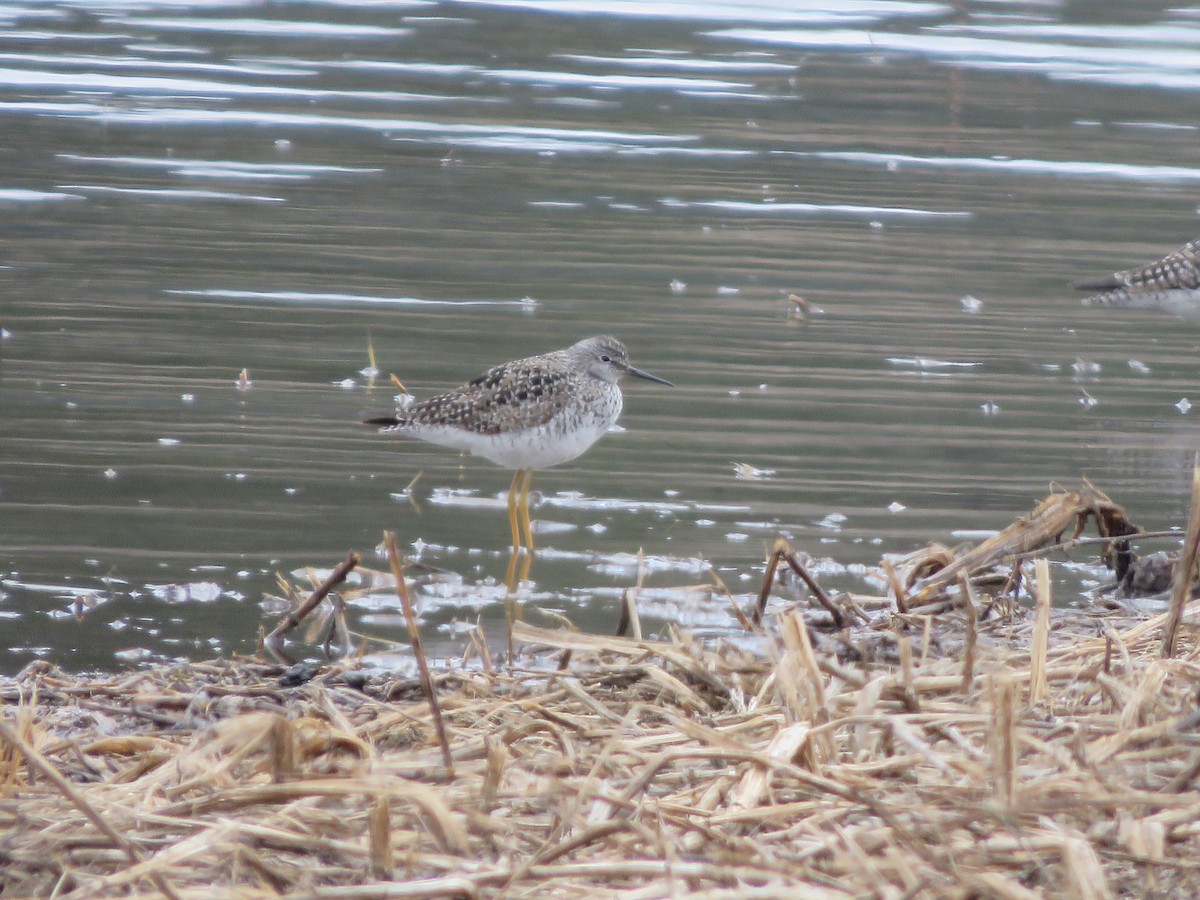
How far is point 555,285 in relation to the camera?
11.0 m

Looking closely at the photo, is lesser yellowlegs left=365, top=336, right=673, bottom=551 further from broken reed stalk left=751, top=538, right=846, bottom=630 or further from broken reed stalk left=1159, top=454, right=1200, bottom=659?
broken reed stalk left=1159, top=454, right=1200, bottom=659

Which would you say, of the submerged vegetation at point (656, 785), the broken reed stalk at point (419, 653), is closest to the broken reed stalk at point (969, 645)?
the submerged vegetation at point (656, 785)

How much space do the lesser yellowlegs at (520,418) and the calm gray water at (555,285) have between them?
290 mm

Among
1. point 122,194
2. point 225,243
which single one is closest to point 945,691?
point 225,243

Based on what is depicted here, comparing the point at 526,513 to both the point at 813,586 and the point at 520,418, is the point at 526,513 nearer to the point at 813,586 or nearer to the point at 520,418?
the point at 520,418

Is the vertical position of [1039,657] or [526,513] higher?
[1039,657]

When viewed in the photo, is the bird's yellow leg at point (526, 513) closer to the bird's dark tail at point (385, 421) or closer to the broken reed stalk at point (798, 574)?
the bird's dark tail at point (385, 421)

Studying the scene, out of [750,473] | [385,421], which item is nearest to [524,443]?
[385,421]

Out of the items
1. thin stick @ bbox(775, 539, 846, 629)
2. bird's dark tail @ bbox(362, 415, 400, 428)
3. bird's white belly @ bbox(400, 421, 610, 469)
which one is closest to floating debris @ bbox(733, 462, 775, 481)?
bird's white belly @ bbox(400, 421, 610, 469)

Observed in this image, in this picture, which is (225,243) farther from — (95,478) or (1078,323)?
(1078,323)

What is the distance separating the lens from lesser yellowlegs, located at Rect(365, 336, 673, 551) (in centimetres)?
708

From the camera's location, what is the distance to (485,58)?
1838 centimetres

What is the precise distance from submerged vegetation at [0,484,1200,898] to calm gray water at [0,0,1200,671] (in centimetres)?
186

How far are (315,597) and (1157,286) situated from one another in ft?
24.6
